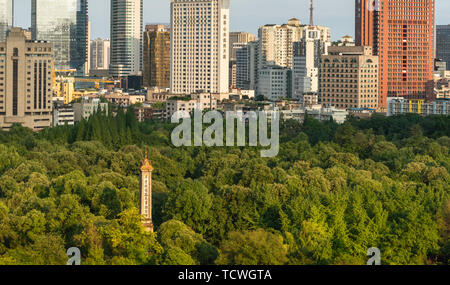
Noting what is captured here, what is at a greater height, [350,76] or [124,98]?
[350,76]

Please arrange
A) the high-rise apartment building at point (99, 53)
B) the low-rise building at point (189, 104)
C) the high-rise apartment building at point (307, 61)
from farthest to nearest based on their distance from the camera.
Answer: the high-rise apartment building at point (99, 53) < the high-rise apartment building at point (307, 61) < the low-rise building at point (189, 104)

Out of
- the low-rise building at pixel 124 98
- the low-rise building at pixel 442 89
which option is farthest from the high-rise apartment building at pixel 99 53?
the low-rise building at pixel 124 98

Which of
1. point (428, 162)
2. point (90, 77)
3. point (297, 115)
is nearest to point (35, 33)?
point (90, 77)

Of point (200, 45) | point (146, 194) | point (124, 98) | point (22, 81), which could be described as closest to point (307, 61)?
point (200, 45)

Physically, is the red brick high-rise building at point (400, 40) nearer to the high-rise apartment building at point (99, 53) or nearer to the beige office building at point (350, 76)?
the beige office building at point (350, 76)

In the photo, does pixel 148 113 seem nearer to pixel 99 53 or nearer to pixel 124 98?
pixel 124 98
